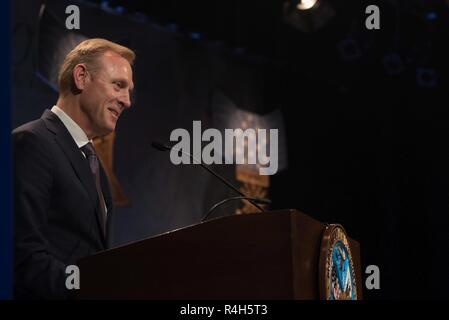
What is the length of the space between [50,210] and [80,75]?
20.2 inches

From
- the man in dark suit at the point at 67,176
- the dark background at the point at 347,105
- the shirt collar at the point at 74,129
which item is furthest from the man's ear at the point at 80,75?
the dark background at the point at 347,105

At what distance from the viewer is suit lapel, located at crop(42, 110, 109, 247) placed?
7.52 ft

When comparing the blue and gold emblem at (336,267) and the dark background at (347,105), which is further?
the dark background at (347,105)

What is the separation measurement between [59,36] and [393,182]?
2.55 m

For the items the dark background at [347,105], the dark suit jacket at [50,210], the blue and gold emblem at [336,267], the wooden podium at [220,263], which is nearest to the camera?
the wooden podium at [220,263]

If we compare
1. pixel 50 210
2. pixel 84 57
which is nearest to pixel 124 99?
pixel 84 57

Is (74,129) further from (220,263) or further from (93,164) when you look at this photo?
(220,263)

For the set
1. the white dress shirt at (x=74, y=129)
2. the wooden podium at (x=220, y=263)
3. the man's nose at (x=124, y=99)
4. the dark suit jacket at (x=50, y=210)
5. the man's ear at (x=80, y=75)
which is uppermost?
the man's ear at (x=80, y=75)

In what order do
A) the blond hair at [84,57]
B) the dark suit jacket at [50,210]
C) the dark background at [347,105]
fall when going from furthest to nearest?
the dark background at [347,105]
the blond hair at [84,57]
the dark suit jacket at [50,210]

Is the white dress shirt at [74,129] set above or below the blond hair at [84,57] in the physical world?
below

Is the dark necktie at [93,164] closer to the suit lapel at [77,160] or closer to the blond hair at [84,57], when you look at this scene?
the suit lapel at [77,160]

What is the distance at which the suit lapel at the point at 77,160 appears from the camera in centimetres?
229

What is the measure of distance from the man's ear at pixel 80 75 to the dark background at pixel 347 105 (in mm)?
1731
